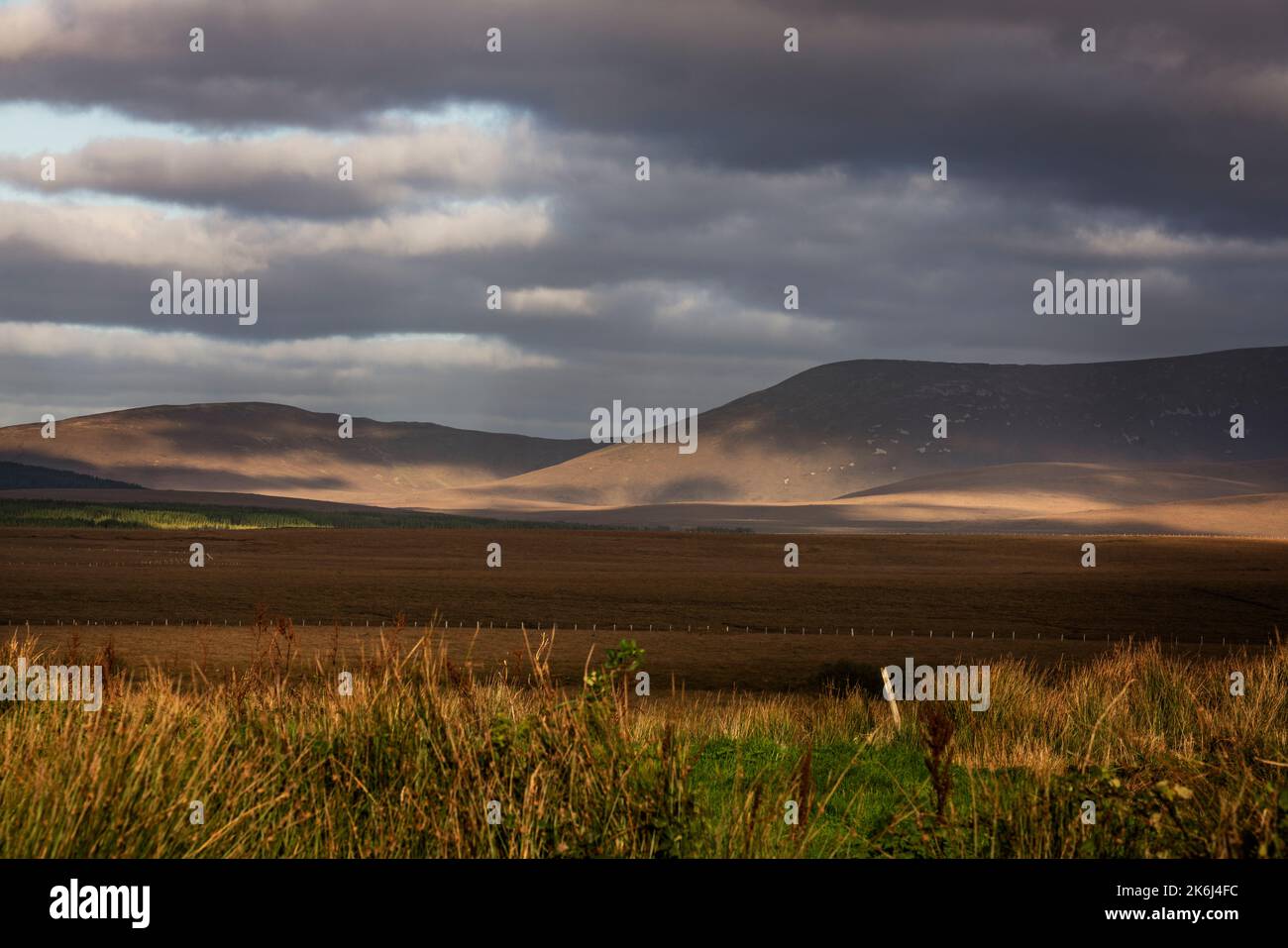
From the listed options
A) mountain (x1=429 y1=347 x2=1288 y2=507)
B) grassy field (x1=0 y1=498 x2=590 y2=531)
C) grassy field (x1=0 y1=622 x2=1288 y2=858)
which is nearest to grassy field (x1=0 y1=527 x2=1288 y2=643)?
grassy field (x1=0 y1=498 x2=590 y2=531)

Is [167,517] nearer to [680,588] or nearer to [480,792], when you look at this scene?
[680,588]

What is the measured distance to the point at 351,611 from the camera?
2986 centimetres

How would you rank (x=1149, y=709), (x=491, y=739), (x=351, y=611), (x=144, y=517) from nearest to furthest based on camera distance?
(x=491, y=739)
(x=1149, y=709)
(x=351, y=611)
(x=144, y=517)

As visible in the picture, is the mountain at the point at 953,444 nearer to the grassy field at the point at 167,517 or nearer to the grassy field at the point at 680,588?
the grassy field at the point at 167,517

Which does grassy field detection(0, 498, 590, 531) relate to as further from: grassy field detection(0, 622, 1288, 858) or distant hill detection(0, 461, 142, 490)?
distant hill detection(0, 461, 142, 490)

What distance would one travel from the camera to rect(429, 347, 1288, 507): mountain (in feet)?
582

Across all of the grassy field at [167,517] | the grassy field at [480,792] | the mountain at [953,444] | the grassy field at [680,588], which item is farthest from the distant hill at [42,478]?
the grassy field at [480,792]

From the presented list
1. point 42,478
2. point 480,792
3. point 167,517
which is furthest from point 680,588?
point 42,478

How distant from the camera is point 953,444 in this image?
182125 millimetres

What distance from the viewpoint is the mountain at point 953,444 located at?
17738cm

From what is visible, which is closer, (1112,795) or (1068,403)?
(1112,795)
